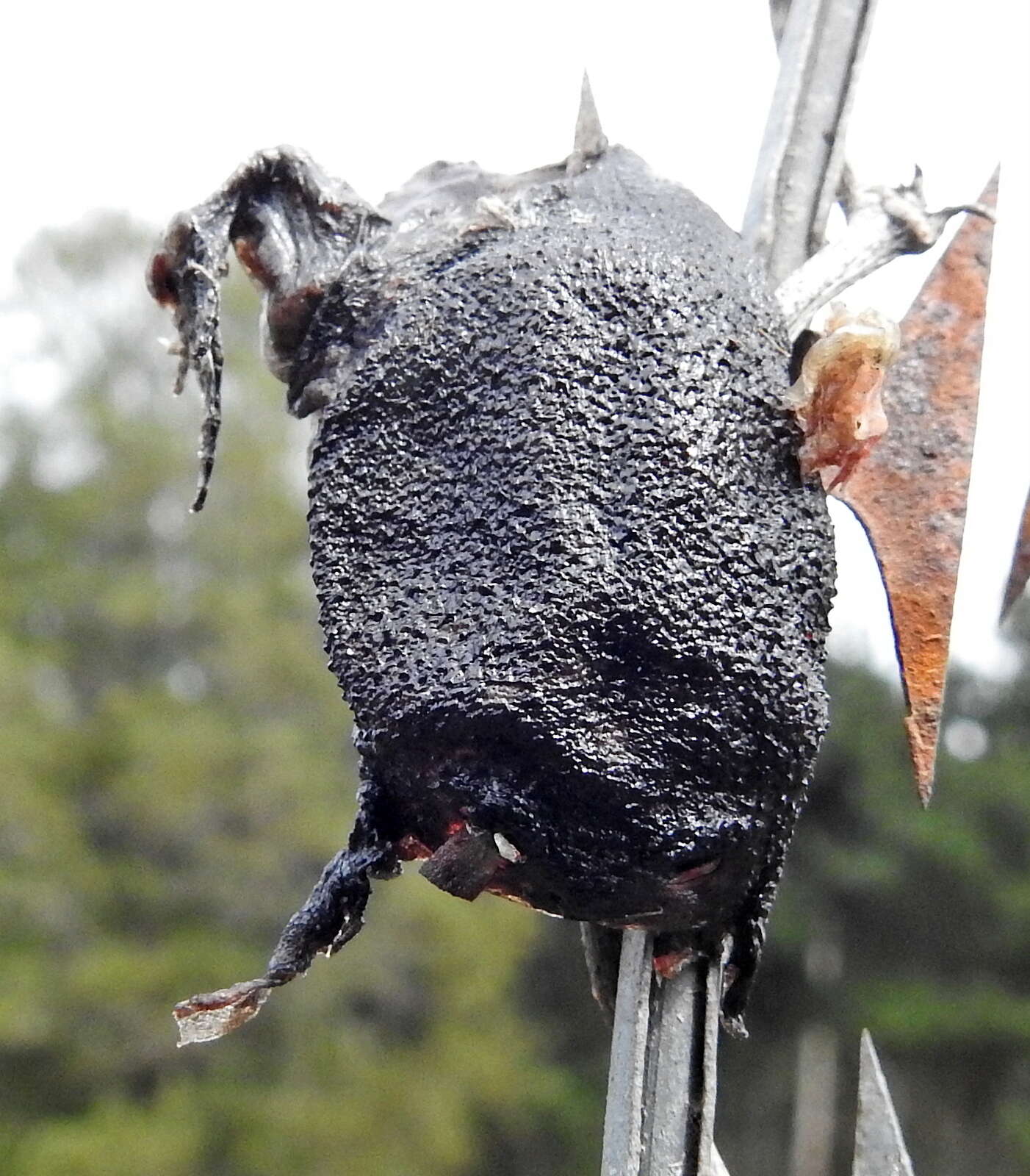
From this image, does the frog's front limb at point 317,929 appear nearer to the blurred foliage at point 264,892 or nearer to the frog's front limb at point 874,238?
the frog's front limb at point 874,238

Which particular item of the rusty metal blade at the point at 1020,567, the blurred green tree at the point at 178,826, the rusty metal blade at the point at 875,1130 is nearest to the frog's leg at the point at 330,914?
the rusty metal blade at the point at 875,1130

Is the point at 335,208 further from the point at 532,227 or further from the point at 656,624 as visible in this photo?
the point at 656,624

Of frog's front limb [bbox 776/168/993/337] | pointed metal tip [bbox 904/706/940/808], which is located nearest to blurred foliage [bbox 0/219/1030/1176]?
frog's front limb [bbox 776/168/993/337]

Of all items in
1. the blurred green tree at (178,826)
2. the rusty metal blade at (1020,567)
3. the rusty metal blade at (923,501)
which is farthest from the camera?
the blurred green tree at (178,826)

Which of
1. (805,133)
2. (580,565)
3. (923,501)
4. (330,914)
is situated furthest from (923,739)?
(805,133)

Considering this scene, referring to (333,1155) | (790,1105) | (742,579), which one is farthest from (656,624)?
(790,1105)

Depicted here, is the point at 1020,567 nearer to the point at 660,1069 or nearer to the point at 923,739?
the point at 923,739
